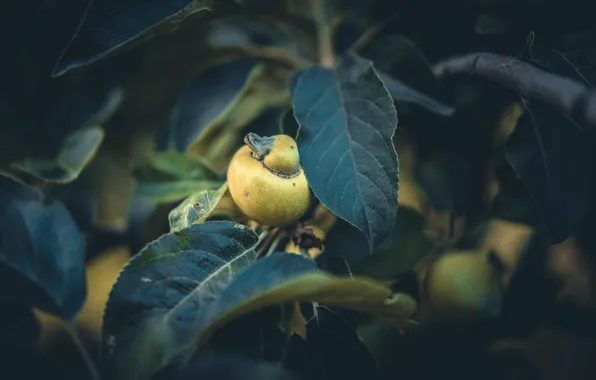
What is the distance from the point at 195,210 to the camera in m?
0.66

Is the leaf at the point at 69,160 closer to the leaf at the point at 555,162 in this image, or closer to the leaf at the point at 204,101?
the leaf at the point at 204,101

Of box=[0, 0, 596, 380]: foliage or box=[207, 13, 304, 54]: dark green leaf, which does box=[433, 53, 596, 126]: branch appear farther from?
box=[207, 13, 304, 54]: dark green leaf

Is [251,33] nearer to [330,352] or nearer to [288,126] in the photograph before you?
[288,126]

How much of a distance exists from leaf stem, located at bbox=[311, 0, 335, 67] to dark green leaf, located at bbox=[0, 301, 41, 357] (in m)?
0.67

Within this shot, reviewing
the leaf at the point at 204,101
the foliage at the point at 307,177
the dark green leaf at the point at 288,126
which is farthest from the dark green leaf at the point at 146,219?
the dark green leaf at the point at 288,126

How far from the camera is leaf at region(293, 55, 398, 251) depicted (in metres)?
0.63

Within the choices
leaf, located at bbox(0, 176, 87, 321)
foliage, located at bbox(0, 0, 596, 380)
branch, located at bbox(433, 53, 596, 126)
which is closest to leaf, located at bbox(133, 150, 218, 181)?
foliage, located at bbox(0, 0, 596, 380)

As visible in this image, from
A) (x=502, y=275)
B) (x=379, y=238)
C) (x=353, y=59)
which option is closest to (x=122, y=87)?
(x=353, y=59)

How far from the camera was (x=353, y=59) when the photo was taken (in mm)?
802

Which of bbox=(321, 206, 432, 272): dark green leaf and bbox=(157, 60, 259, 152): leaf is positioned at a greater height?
bbox=(157, 60, 259, 152): leaf

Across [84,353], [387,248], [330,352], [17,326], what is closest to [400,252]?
[387,248]

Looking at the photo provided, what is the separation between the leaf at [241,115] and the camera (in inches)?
37.1

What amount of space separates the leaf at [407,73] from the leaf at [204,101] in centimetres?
24

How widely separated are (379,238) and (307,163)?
12cm
